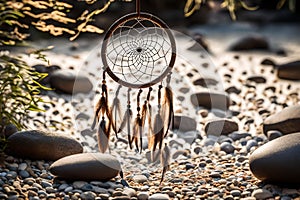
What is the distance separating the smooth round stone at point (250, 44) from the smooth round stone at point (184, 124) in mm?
1979

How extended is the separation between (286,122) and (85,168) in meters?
1.12

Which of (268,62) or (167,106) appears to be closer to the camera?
(167,106)

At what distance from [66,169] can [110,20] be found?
3662 mm

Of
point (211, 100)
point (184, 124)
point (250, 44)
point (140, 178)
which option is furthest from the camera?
point (250, 44)

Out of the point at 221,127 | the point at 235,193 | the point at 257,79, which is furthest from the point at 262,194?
the point at 257,79

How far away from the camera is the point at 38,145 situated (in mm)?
2350

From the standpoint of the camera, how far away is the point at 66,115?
10.2 feet

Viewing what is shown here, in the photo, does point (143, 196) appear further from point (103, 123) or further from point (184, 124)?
point (184, 124)

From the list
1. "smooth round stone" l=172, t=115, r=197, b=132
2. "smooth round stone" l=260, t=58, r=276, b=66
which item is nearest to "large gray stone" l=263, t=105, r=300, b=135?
"smooth round stone" l=172, t=115, r=197, b=132

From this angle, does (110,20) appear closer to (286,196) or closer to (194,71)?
(194,71)

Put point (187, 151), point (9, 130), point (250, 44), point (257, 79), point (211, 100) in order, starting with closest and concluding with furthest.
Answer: point (9, 130) < point (187, 151) < point (211, 100) < point (257, 79) < point (250, 44)

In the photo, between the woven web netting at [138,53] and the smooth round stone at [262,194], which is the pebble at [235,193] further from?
the woven web netting at [138,53]

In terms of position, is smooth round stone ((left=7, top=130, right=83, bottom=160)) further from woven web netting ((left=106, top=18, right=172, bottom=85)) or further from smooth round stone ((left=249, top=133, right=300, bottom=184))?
smooth round stone ((left=249, top=133, right=300, bottom=184))

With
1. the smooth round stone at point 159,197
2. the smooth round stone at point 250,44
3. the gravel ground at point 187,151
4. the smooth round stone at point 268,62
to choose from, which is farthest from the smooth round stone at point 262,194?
the smooth round stone at point 250,44
